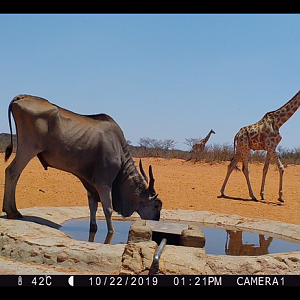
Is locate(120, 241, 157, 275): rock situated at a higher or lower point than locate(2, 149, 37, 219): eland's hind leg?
lower

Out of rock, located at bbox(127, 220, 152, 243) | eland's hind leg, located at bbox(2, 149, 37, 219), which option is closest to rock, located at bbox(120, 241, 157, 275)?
rock, located at bbox(127, 220, 152, 243)

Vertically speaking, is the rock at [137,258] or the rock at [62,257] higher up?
the rock at [137,258]

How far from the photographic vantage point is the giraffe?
1165cm

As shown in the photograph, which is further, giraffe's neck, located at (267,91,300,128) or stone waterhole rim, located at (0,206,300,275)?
giraffe's neck, located at (267,91,300,128)

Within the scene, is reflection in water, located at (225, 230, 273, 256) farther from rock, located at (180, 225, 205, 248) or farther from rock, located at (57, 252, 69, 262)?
rock, located at (57, 252, 69, 262)

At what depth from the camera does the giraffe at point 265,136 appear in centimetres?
1165

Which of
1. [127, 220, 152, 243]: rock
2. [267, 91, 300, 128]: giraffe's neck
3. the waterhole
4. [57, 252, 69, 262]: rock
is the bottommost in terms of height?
the waterhole

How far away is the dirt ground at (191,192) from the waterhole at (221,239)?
7.60 feet

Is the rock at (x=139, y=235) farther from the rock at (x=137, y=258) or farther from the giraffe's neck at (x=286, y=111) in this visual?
the giraffe's neck at (x=286, y=111)
